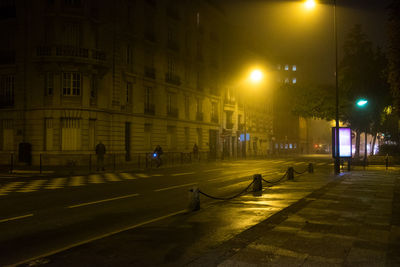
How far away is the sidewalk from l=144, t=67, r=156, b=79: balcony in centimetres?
2521

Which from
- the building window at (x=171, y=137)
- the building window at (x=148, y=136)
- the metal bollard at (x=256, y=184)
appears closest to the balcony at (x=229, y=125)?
the building window at (x=171, y=137)

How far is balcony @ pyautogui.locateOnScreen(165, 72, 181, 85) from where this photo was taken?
120 ft

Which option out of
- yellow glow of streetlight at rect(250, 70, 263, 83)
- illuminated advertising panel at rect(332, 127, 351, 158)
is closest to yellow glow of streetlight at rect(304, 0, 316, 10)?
illuminated advertising panel at rect(332, 127, 351, 158)

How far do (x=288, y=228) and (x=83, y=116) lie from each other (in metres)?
22.7

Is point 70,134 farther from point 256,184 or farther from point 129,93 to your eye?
point 256,184

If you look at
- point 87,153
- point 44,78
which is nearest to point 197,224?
point 87,153

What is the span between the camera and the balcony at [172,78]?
3650 cm

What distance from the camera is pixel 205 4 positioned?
43969mm

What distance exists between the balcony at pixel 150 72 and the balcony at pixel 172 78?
7.00ft

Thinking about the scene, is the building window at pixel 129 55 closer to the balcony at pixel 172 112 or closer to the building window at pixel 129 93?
the building window at pixel 129 93

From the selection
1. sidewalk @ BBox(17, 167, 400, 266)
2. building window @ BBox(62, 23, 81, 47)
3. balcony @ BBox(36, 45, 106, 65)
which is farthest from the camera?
building window @ BBox(62, 23, 81, 47)

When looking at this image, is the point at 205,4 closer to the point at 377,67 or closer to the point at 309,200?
the point at 377,67

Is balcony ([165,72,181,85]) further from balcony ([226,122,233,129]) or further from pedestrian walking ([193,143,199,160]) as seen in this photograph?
balcony ([226,122,233,129])

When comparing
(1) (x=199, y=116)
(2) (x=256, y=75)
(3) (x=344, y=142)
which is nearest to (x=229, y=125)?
(1) (x=199, y=116)
